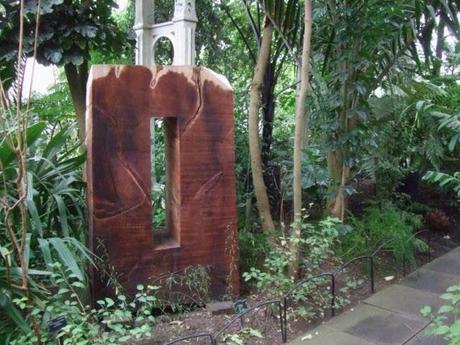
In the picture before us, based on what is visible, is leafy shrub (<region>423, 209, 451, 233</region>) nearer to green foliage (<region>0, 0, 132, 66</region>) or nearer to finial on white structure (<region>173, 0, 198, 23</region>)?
Result: finial on white structure (<region>173, 0, 198, 23</region>)

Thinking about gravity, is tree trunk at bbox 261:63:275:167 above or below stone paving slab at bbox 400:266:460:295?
above

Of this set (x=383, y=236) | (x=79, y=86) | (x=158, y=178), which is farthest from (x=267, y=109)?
(x=79, y=86)

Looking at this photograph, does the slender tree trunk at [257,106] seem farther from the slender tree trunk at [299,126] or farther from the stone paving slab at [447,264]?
the stone paving slab at [447,264]

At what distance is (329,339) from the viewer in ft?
9.18

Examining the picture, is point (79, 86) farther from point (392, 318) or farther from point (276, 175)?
point (392, 318)

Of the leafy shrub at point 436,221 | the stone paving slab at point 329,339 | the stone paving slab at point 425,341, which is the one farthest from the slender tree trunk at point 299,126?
the leafy shrub at point 436,221

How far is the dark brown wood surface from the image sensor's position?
→ 2859 mm

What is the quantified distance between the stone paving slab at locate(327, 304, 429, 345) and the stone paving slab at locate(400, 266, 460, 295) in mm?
619

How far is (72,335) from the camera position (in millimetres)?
2176

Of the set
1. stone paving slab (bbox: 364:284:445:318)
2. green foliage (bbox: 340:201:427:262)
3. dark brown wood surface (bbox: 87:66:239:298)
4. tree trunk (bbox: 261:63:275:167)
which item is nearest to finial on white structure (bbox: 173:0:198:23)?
tree trunk (bbox: 261:63:275:167)

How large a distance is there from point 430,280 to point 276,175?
1.78m

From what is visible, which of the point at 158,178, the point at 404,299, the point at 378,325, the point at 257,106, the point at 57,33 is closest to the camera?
the point at 378,325

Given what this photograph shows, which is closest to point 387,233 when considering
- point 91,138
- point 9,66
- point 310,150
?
point 310,150

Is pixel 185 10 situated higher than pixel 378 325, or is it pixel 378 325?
pixel 185 10
